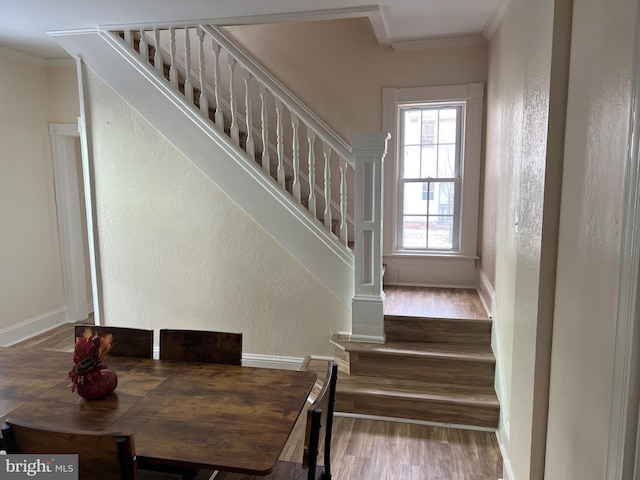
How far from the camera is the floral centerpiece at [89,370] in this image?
5.31 feet

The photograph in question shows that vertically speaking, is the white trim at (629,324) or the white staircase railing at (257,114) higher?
the white staircase railing at (257,114)

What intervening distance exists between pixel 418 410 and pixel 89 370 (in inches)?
82.9

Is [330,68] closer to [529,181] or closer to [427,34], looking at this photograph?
[427,34]

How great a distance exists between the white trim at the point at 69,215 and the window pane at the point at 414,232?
A: 3550 mm

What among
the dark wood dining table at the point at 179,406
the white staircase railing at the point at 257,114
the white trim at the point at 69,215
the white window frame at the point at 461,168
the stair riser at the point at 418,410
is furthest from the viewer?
the white trim at the point at 69,215

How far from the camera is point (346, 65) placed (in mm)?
4066

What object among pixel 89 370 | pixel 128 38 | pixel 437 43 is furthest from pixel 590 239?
pixel 128 38

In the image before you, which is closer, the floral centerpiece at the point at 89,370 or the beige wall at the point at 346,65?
the floral centerpiece at the point at 89,370

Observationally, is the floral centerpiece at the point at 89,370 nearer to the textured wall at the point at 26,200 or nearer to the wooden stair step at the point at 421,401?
the wooden stair step at the point at 421,401

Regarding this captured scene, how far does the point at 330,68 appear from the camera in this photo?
4105 millimetres

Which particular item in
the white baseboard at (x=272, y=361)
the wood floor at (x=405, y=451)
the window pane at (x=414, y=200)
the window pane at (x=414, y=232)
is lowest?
the wood floor at (x=405, y=451)

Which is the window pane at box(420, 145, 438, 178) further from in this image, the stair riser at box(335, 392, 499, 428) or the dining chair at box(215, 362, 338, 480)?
the dining chair at box(215, 362, 338, 480)

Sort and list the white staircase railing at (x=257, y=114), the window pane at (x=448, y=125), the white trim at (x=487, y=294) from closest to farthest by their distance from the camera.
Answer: the white trim at (x=487, y=294) → the white staircase railing at (x=257, y=114) → the window pane at (x=448, y=125)

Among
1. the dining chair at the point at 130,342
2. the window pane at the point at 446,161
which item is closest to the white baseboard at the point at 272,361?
the dining chair at the point at 130,342
